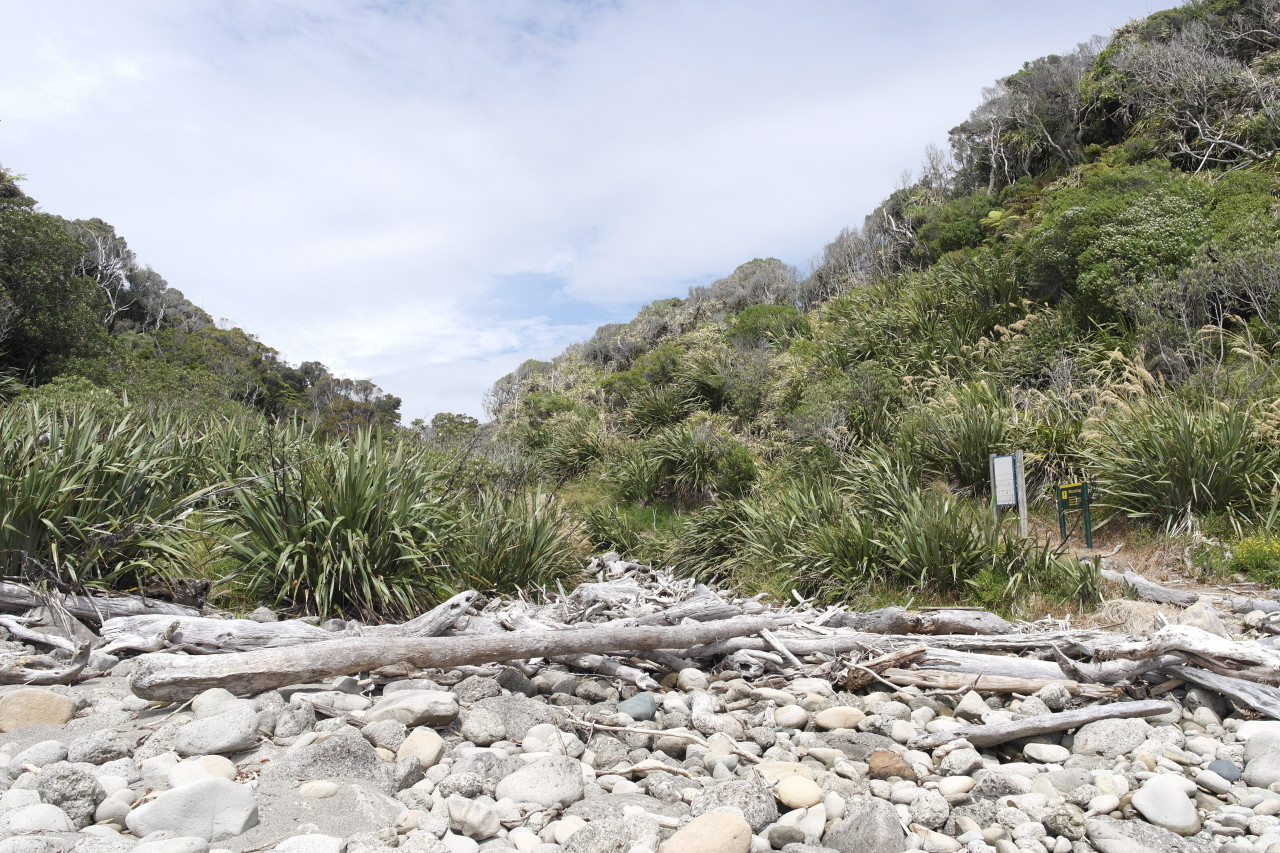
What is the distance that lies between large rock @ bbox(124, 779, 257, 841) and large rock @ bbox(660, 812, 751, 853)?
5.10 ft

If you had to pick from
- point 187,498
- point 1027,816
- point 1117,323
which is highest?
point 1117,323

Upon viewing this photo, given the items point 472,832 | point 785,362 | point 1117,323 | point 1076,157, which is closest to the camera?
point 472,832

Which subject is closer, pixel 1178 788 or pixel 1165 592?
pixel 1178 788

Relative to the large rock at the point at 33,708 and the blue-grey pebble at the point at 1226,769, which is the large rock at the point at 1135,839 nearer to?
the blue-grey pebble at the point at 1226,769

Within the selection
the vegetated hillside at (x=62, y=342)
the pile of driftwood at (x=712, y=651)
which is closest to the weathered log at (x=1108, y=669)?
the pile of driftwood at (x=712, y=651)

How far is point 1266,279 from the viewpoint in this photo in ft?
37.6

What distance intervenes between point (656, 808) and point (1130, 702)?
301cm

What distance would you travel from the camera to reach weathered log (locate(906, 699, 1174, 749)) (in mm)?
4195

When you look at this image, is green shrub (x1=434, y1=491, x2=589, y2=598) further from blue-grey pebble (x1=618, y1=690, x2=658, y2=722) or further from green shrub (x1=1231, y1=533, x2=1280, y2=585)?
green shrub (x1=1231, y1=533, x2=1280, y2=585)

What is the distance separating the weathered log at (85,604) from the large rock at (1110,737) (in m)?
5.85

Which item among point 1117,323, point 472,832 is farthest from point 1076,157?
point 472,832

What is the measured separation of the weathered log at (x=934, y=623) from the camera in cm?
596

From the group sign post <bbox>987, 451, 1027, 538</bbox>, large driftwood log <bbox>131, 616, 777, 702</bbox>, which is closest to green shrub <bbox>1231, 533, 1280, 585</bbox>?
sign post <bbox>987, 451, 1027, 538</bbox>

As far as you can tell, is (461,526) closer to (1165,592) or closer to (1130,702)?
(1130,702)
